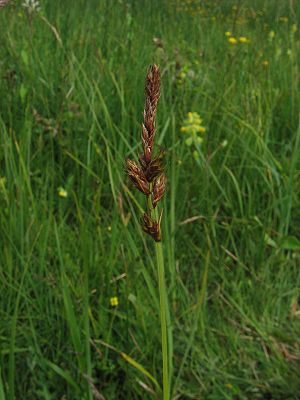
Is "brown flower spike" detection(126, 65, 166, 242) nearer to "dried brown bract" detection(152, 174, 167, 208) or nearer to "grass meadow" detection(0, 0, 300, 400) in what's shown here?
"dried brown bract" detection(152, 174, 167, 208)

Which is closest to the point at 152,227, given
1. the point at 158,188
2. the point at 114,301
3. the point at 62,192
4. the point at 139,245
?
the point at 158,188

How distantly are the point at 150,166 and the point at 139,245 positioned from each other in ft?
3.89

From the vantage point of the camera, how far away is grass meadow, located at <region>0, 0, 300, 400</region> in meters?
1.28

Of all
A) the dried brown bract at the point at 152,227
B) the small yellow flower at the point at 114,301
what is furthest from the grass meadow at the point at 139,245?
the dried brown bract at the point at 152,227

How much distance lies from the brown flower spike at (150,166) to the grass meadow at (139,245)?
1.57 ft

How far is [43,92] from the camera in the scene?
7.77 ft

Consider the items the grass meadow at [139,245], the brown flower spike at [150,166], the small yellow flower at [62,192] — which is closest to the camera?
the brown flower spike at [150,166]

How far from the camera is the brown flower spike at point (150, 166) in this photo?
397mm

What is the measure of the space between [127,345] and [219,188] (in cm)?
71

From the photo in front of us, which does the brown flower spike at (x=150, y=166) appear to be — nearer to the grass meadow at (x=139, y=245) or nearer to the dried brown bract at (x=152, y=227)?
the dried brown bract at (x=152, y=227)

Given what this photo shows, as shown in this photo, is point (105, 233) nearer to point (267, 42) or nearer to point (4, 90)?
point (4, 90)

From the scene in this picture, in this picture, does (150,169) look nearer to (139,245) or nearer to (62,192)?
(139,245)

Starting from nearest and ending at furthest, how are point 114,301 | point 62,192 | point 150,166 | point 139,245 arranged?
1. point 150,166
2. point 114,301
3. point 139,245
4. point 62,192

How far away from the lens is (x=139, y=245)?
5.21 ft
